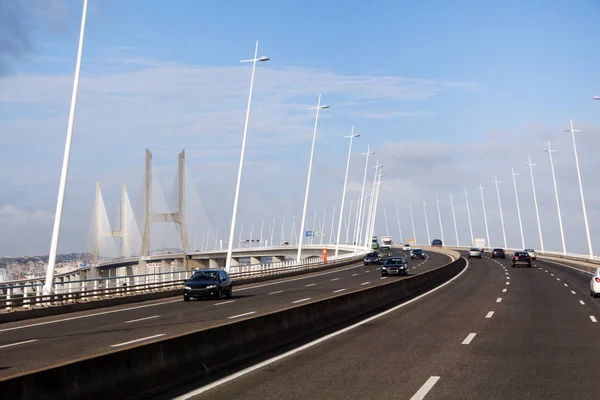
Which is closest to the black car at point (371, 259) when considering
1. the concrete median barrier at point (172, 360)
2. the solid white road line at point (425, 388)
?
the concrete median barrier at point (172, 360)

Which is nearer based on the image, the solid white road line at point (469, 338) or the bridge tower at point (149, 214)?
the solid white road line at point (469, 338)

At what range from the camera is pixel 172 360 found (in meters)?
11.6

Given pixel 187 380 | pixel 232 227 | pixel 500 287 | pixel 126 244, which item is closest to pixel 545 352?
pixel 187 380

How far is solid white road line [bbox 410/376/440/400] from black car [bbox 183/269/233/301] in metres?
26.0

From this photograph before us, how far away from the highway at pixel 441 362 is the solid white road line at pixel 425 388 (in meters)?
0.01

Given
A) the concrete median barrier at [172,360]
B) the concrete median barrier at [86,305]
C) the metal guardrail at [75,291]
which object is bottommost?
the concrete median barrier at [172,360]

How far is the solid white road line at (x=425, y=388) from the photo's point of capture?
1076 cm

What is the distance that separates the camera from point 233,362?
45.9 ft

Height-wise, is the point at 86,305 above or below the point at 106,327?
above

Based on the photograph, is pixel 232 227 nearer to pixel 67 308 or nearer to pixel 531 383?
pixel 67 308

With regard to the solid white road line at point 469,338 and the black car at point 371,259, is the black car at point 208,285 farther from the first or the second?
the black car at point 371,259

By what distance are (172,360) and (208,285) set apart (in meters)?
26.4

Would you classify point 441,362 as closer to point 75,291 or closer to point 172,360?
point 172,360

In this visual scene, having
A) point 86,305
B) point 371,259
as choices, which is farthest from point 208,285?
point 371,259
